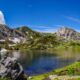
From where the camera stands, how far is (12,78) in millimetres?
68688

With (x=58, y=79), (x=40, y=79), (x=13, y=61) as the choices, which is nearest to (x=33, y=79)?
(x=40, y=79)

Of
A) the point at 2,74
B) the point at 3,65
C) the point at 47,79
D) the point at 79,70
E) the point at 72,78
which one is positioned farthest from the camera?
the point at 79,70

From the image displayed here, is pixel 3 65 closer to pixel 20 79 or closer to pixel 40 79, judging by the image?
pixel 20 79

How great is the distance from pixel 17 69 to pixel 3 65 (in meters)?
4.57

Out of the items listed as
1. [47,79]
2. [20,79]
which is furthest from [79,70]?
[20,79]

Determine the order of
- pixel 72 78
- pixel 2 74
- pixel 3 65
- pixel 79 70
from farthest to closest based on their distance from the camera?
1. pixel 79 70
2. pixel 72 78
3. pixel 3 65
4. pixel 2 74

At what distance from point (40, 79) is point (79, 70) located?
835 inches

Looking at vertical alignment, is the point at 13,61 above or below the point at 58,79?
above

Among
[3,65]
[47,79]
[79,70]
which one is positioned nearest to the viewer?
[3,65]

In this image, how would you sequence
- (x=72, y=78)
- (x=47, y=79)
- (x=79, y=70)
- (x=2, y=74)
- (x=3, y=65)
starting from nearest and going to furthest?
(x=2, y=74) < (x=3, y=65) < (x=72, y=78) < (x=47, y=79) < (x=79, y=70)

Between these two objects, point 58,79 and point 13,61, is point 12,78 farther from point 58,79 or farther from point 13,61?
point 58,79

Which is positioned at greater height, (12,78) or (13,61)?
(13,61)

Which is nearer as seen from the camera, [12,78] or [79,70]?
[12,78]

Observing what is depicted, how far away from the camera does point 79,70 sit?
99688 millimetres
